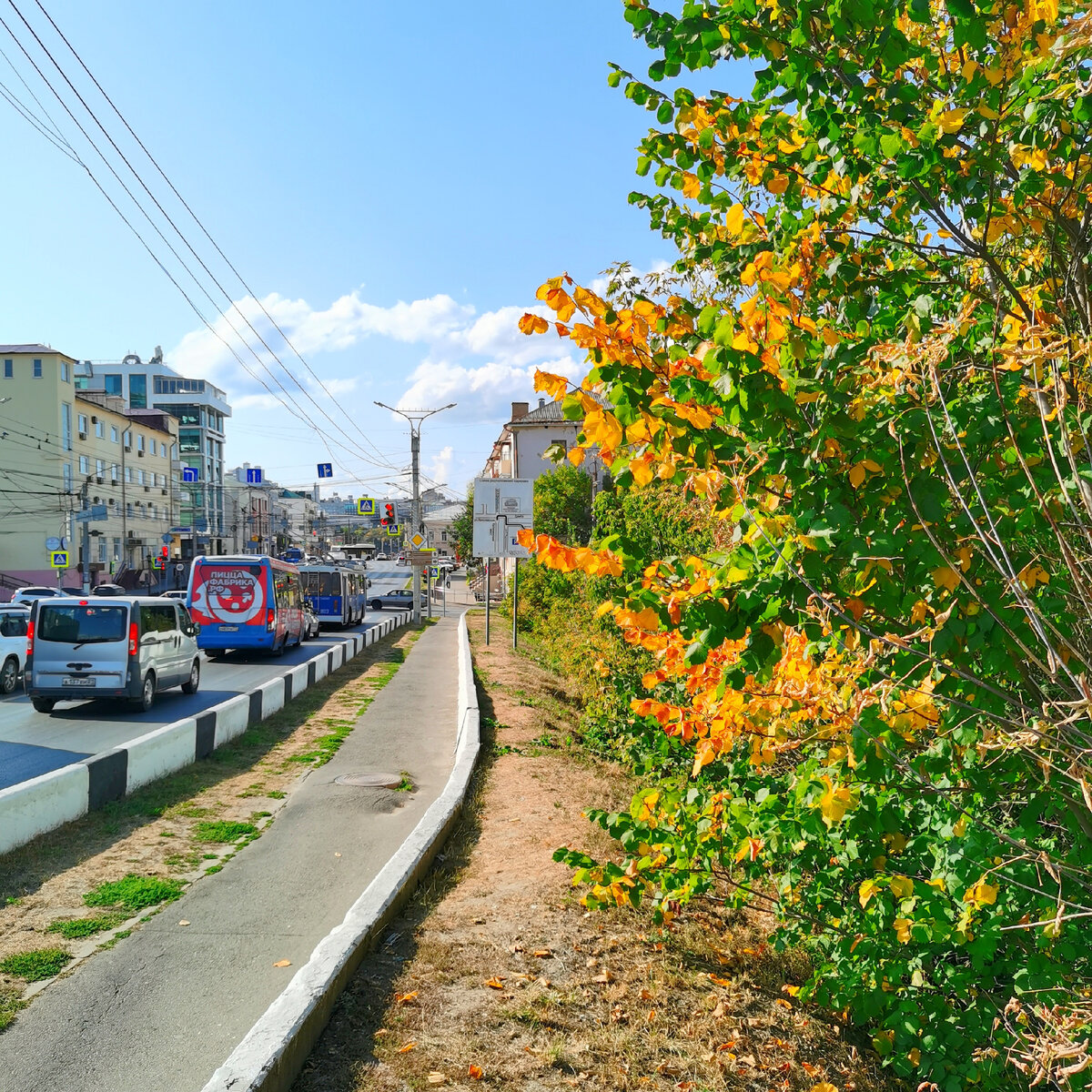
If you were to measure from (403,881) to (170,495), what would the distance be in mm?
75419

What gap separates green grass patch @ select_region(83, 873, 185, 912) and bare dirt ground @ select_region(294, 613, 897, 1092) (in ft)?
5.86

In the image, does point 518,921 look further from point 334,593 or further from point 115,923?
point 334,593

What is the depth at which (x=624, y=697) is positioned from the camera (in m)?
12.5

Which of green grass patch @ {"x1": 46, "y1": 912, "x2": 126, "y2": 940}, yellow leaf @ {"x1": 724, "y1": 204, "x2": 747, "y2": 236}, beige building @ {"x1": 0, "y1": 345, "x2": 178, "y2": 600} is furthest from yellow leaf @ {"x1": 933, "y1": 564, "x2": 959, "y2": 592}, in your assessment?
beige building @ {"x1": 0, "y1": 345, "x2": 178, "y2": 600}

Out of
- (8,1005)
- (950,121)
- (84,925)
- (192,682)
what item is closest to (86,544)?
(192,682)

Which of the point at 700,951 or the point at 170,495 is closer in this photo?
the point at 700,951

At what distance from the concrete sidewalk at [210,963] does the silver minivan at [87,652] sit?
6556 millimetres

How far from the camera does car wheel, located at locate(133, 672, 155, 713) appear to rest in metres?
15.6

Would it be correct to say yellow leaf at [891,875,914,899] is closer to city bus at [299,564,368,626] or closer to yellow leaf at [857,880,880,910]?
yellow leaf at [857,880,880,910]

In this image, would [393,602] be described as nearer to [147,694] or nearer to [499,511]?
[499,511]

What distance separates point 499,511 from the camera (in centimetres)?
2406

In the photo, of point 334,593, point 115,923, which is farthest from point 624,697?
point 334,593

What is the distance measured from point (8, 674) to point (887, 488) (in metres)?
19.3

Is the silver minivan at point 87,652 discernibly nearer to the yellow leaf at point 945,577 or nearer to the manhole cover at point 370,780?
the manhole cover at point 370,780
